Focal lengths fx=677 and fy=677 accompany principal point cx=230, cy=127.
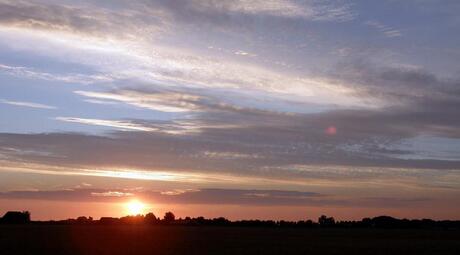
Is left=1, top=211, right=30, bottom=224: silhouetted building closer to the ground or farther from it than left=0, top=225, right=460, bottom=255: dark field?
farther from it

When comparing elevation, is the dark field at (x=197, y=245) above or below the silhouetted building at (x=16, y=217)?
below

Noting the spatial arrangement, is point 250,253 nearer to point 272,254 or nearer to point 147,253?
point 272,254

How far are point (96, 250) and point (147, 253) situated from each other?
5.03 metres

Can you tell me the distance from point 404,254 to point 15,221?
15509cm

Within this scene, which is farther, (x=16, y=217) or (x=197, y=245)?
(x=16, y=217)

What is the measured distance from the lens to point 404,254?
5266 cm

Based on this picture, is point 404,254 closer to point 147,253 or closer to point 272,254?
point 272,254

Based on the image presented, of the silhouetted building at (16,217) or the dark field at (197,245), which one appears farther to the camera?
the silhouetted building at (16,217)

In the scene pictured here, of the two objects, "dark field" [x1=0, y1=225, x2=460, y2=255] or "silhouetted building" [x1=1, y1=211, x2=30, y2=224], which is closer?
"dark field" [x1=0, y1=225, x2=460, y2=255]

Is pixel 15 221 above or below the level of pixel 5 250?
above

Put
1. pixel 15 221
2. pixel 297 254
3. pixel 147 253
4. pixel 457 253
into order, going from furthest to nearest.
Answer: pixel 15 221, pixel 457 253, pixel 297 254, pixel 147 253

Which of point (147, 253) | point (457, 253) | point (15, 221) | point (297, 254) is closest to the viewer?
point (147, 253)

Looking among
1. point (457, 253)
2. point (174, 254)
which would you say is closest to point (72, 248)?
point (174, 254)

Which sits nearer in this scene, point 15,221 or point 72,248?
point 72,248
